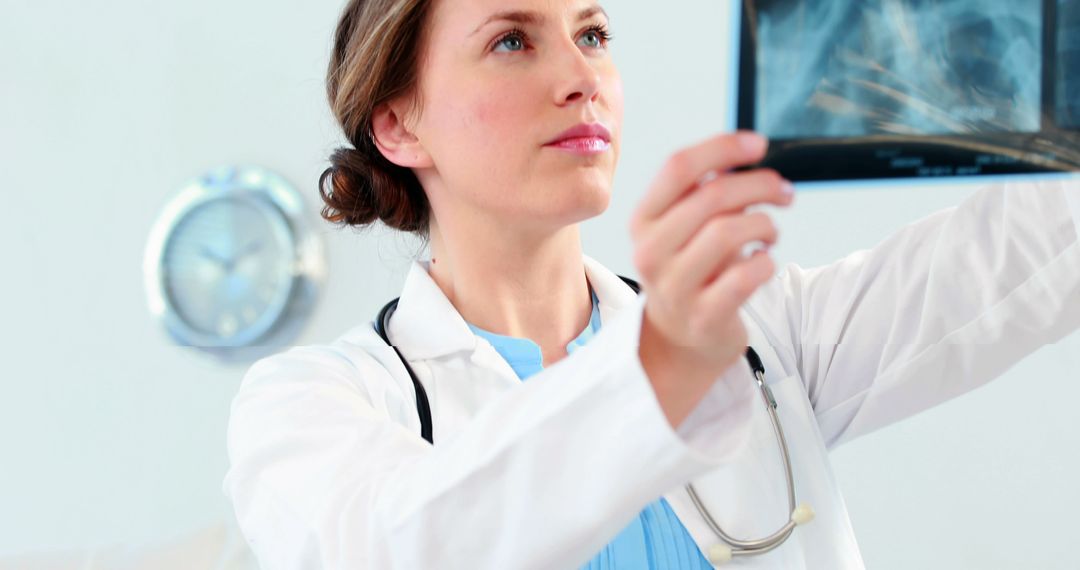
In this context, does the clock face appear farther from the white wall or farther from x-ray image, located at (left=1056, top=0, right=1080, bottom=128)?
x-ray image, located at (left=1056, top=0, right=1080, bottom=128)

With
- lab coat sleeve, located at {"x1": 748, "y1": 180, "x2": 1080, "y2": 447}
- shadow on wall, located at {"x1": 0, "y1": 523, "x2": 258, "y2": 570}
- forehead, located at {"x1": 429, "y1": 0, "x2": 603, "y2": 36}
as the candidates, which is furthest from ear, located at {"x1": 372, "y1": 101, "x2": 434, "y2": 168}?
shadow on wall, located at {"x1": 0, "y1": 523, "x2": 258, "y2": 570}

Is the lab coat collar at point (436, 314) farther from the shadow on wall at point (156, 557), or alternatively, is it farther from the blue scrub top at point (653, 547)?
the shadow on wall at point (156, 557)

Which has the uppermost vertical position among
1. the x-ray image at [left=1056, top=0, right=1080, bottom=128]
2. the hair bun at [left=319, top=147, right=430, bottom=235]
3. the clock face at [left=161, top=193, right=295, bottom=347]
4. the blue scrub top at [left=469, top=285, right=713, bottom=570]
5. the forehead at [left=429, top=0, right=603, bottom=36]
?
the forehead at [left=429, top=0, right=603, bottom=36]

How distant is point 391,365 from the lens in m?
1.14

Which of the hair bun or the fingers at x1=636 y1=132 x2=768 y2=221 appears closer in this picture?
the fingers at x1=636 y1=132 x2=768 y2=221

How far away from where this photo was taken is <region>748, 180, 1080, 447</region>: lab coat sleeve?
0.97 m

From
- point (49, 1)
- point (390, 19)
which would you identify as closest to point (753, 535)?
point (390, 19)

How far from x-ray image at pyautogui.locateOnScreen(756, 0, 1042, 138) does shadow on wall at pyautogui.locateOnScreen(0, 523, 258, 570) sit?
1406mm

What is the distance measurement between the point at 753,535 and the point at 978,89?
51 centimetres

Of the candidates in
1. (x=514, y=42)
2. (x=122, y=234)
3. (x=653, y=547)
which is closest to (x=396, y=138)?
(x=514, y=42)

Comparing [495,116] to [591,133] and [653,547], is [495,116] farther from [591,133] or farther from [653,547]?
[653,547]

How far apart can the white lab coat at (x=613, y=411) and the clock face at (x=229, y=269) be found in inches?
44.1

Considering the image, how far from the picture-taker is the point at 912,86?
0.70 meters

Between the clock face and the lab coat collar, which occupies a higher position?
the lab coat collar
